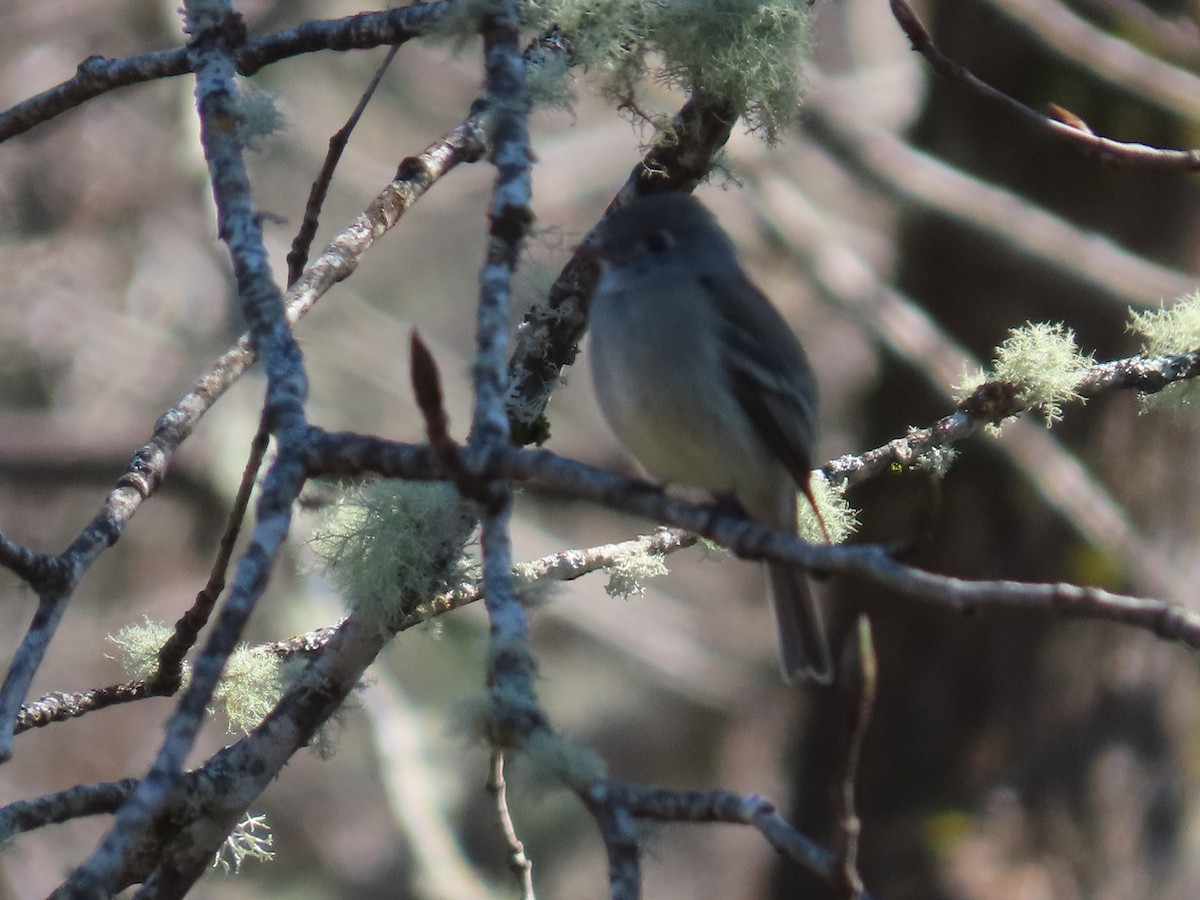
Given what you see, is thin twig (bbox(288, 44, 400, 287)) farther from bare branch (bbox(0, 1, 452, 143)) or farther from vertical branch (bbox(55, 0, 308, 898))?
vertical branch (bbox(55, 0, 308, 898))

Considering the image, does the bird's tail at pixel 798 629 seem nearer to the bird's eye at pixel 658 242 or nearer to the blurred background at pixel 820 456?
the bird's eye at pixel 658 242

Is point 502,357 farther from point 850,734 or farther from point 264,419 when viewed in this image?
point 850,734

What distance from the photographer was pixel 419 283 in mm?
11016

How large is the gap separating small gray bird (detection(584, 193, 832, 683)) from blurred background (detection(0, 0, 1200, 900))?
292 cm

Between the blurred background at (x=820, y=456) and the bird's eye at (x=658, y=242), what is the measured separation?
290 centimetres

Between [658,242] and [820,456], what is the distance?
299 centimetres

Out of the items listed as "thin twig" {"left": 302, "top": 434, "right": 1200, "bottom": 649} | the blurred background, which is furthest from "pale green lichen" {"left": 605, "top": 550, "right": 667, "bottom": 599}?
the blurred background

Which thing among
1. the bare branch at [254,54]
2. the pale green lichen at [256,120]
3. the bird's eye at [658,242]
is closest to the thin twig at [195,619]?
the pale green lichen at [256,120]

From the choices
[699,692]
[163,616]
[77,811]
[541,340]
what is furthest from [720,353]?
[699,692]

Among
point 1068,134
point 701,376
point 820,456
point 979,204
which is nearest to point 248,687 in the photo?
point 701,376

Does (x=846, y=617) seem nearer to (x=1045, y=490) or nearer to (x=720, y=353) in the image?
(x=1045, y=490)

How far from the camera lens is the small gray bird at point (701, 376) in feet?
8.84

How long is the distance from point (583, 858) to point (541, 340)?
7.16 m

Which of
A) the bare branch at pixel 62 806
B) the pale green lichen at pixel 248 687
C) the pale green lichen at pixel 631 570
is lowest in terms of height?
the bare branch at pixel 62 806
